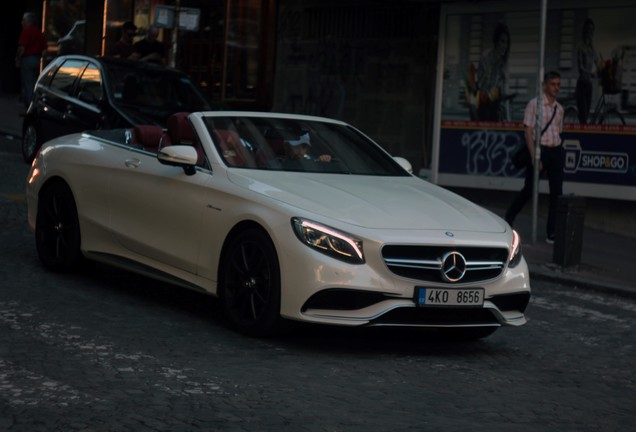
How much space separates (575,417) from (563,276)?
6557 millimetres

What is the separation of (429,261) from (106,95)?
9.93m


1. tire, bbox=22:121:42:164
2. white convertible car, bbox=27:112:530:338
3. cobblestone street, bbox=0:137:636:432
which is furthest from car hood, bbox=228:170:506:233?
tire, bbox=22:121:42:164

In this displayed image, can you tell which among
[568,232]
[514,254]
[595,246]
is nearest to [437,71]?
[595,246]

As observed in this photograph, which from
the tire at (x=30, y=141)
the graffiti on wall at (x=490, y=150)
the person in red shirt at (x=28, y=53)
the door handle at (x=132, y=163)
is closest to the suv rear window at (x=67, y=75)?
the tire at (x=30, y=141)

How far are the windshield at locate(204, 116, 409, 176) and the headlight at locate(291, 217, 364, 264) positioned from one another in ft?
4.02

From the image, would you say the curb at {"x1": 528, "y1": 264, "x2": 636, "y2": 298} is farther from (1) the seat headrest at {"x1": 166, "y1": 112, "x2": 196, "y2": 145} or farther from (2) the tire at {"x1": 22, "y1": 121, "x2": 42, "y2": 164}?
(2) the tire at {"x1": 22, "y1": 121, "x2": 42, "y2": 164}

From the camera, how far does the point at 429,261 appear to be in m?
8.27

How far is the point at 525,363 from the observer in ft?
28.2

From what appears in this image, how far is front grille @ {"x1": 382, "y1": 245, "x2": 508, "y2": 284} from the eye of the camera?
8195 mm

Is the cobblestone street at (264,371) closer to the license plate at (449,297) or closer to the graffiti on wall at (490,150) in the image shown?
the license plate at (449,297)

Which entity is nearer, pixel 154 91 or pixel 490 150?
pixel 154 91

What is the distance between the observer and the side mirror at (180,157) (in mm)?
9242

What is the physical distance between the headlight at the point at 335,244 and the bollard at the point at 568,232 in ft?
20.0

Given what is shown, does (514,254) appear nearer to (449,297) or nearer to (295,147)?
(449,297)
